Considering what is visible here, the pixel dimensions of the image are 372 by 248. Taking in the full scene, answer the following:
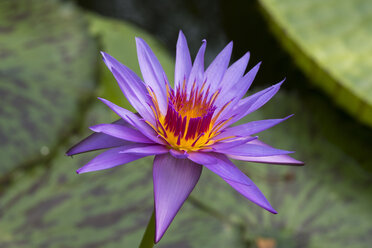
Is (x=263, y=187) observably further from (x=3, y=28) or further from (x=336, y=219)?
(x=3, y=28)

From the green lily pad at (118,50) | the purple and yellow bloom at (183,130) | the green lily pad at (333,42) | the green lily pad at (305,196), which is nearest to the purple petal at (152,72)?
the purple and yellow bloom at (183,130)

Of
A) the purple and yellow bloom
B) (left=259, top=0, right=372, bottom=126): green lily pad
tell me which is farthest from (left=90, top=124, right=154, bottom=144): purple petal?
(left=259, top=0, right=372, bottom=126): green lily pad

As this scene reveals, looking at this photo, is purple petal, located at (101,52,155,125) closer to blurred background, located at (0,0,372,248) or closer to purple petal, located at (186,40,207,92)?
purple petal, located at (186,40,207,92)

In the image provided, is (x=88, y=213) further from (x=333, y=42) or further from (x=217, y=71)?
(x=333, y=42)

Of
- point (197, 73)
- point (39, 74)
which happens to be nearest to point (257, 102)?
point (197, 73)

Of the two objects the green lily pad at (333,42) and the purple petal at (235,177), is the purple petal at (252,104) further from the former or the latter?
the green lily pad at (333,42)
